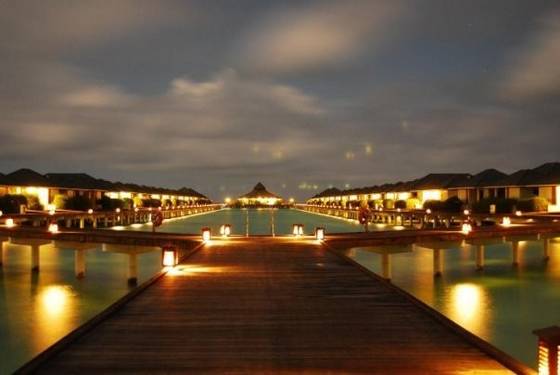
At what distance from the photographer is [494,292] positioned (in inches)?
1032

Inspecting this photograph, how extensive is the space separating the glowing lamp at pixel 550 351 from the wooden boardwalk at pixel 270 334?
1.06m

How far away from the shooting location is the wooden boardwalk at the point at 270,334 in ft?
22.8

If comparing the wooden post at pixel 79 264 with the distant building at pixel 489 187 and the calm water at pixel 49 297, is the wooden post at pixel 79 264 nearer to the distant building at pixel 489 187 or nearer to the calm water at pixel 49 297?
the calm water at pixel 49 297

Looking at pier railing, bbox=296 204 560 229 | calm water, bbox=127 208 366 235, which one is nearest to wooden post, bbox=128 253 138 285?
calm water, bbox=127 208 366 235

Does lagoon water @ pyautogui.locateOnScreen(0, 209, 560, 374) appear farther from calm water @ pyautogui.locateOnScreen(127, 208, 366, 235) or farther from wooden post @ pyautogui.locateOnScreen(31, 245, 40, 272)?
calm water @ pyautogui.locateOnScreen(127, 208, 366, 235)

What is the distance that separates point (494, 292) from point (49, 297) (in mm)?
22581

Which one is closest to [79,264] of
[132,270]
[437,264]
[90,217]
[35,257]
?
[35,257]

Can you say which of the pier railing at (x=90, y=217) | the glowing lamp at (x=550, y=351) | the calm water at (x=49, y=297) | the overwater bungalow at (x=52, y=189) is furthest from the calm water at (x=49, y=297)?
the overwater bungalow at (x=52, y=189)

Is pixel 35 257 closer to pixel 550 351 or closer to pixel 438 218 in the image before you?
pixel 550 351

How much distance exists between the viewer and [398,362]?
710cm

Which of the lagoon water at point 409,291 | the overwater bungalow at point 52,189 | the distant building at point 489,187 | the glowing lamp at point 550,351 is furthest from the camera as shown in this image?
the overwater bungalow at point 52,189

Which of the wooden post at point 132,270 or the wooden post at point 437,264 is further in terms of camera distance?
the wooden post at point 437,264

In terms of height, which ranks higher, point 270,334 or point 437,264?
point 270,334

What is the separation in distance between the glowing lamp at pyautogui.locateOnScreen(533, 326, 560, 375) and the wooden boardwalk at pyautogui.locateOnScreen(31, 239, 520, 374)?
1064 mm
